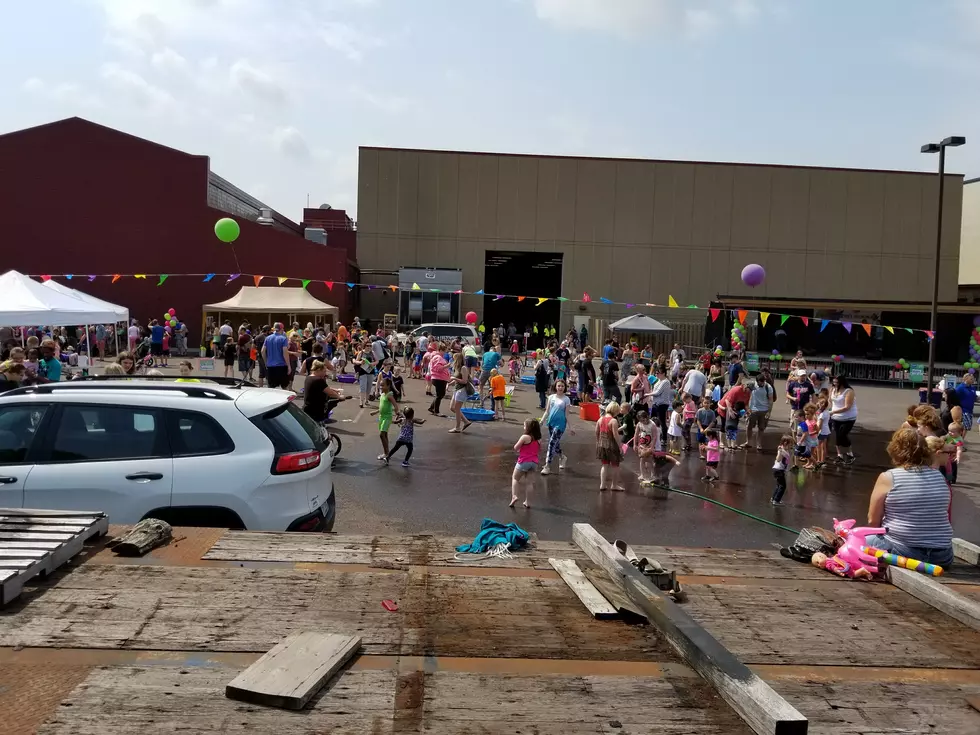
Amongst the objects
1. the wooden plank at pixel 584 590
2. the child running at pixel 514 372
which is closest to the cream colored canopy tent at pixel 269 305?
the child running at pixel 514 372

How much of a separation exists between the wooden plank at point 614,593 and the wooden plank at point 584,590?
0.03m

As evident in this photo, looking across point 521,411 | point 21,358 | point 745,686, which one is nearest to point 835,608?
point 745,686

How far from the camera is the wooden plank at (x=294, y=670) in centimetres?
289

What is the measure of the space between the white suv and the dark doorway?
36.0 meters

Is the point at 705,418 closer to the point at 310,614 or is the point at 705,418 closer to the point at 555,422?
the point at 555,422

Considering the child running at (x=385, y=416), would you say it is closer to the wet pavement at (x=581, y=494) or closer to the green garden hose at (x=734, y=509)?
the wet pavement at (x=581, y=494)

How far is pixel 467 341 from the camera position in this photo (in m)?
27.5

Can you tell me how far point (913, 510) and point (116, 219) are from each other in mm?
34044

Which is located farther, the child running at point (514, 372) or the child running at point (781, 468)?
the child running at point (514, 372)

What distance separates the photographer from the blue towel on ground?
16.5ft

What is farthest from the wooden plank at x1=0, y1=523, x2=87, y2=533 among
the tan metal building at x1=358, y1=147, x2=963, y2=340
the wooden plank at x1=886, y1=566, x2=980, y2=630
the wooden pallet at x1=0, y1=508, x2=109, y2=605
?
the tan metal building at x1=358, y1=147, x2=963, y2=340

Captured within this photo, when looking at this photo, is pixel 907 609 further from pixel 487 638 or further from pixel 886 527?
pixel 487 638

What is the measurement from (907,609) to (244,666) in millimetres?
3376

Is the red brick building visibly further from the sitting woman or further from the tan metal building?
the sitting woman
